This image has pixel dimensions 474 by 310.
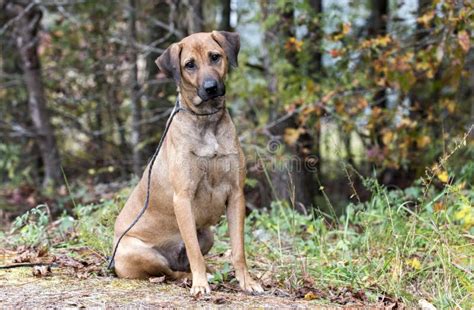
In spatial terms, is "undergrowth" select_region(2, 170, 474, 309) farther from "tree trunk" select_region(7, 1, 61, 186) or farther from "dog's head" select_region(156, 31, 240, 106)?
"tree trunk" select_region(7, 1, 61, 186)

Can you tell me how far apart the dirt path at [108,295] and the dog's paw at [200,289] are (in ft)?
0.15

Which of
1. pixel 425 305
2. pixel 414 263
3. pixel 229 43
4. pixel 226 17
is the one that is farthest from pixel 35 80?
pixel 425 305

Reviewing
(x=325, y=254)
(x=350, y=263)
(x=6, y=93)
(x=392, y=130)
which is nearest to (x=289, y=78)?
(x=392, y=130)

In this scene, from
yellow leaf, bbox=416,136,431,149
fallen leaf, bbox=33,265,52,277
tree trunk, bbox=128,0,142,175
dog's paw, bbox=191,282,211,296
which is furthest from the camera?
tree trunk, bbox=128,0,142,175

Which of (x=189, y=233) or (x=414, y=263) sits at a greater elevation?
(x=189, y=233)

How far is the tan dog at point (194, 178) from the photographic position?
15.0ft

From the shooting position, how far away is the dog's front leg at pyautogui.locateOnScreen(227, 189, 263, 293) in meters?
4.57

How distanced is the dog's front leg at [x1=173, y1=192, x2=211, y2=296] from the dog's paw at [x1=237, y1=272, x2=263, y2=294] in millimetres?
262

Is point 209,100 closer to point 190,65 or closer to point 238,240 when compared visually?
point 190,65

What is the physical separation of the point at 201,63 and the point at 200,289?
58.2 inches

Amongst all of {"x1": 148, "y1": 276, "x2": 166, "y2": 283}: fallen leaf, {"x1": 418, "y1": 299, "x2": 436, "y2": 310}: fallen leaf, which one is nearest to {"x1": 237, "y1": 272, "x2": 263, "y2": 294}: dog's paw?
{"x1": 148, "y1": 276, "x2": 166, "y2": 283}: fallen leaf

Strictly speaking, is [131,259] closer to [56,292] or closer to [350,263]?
[56,292]

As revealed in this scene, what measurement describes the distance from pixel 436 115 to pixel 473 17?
2831 mm

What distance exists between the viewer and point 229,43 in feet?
15.8
